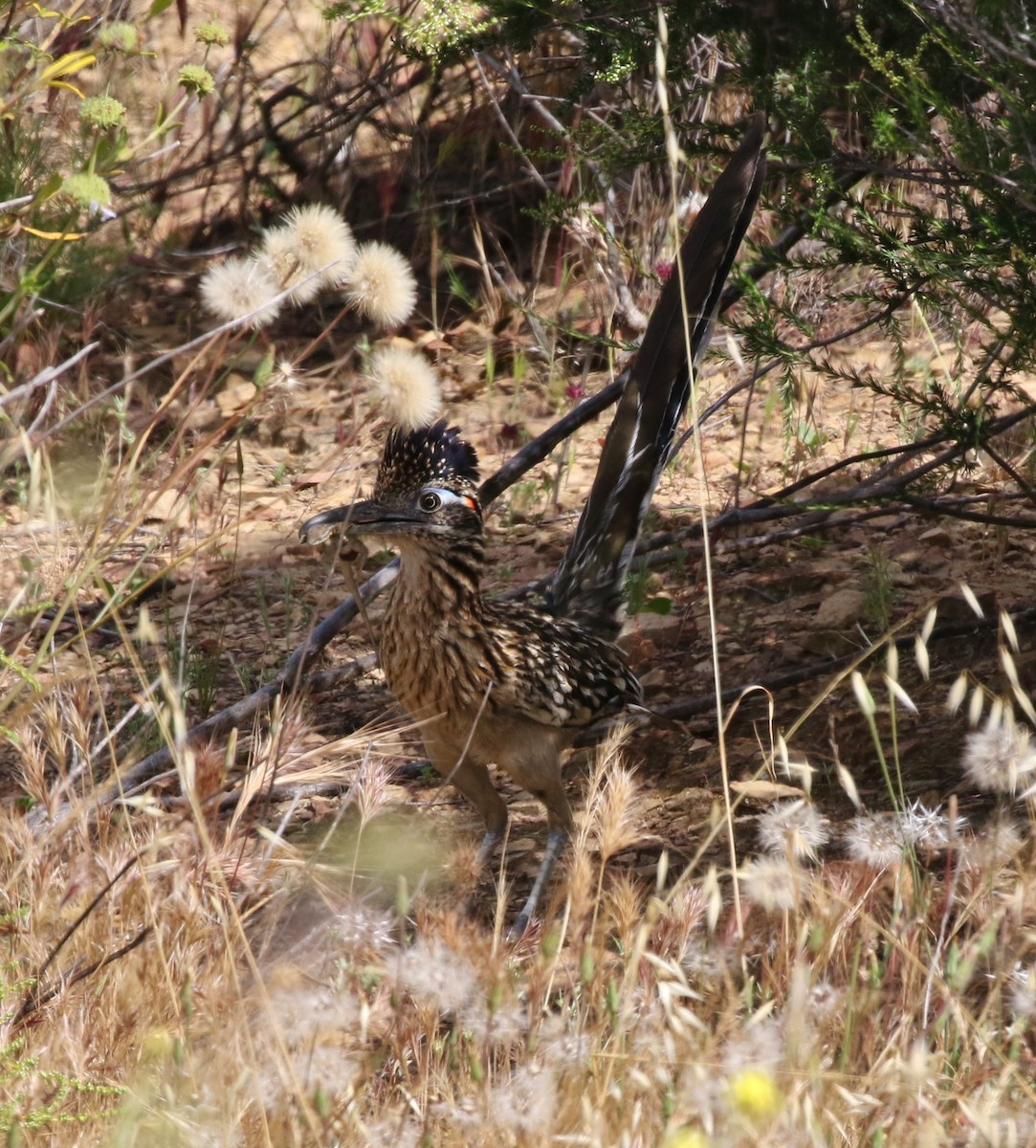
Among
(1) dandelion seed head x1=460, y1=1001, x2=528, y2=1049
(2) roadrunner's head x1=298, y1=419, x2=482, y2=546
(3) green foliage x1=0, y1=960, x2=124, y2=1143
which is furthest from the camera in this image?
(2) roadrunner's head x1=298, y1=419, x2=482, y2=546

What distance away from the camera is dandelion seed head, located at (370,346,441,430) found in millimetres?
Result: 3713

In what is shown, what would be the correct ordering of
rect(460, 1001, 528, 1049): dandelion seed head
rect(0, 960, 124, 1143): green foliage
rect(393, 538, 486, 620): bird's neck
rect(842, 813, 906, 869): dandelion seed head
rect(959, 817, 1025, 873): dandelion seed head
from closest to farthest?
rect(0, 960, 124, 1143): green foliage < rect(460, 1001, 528, 1049): dandelion seed head < rect(959, 817, 1025, 873): dandelion seed head < rect(842, 813, 906, 869): dandelion seed head < rect(393, 538, 486, 620): bird's neck

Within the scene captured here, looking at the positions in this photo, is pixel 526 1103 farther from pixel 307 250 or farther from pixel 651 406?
pixel 651 406

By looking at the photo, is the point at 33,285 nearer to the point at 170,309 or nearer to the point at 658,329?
the point at 658,329

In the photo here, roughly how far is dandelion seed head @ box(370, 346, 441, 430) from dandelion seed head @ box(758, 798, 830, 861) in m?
1.44

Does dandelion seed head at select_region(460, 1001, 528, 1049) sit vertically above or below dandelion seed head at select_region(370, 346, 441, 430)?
below

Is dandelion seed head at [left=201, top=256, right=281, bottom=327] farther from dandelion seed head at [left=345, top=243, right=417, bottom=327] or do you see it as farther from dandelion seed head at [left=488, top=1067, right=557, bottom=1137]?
dandelion seed head at [left=488, top=1067, right=557, bottom=1137]

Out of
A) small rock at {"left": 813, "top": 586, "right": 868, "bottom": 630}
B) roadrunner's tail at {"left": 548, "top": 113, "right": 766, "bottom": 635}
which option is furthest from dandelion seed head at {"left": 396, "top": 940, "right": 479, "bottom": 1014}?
small rock at {"left": 813, "top": 586, "right": 868, "bottom": 630}

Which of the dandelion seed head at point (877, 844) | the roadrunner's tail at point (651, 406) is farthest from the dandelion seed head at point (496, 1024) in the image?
the roadrunner's tail at point (651, 406)

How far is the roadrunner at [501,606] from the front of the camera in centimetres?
437

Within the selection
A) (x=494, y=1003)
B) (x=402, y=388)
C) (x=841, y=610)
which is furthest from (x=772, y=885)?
(x=841, y=610)

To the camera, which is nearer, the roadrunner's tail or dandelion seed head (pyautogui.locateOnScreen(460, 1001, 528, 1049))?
dandelion seed head (pyautogui.locateOnScreen(460, 1001, 528, 1049))

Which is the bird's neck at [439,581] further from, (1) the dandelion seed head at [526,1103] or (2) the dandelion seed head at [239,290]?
(1) the dandelion seed head at [526,1103]

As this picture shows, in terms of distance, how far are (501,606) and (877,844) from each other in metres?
2.09
